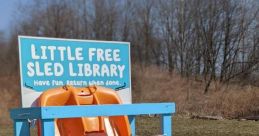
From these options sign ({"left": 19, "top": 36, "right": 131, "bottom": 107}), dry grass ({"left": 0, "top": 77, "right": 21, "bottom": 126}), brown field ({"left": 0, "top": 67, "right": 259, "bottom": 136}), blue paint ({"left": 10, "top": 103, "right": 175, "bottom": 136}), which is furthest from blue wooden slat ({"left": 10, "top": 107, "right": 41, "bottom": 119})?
dry grass ({"left": 0, "top": 77, "right": 21, "bottom": 126})

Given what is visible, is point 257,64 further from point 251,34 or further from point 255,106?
point 255,106

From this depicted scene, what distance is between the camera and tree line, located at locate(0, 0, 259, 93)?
38375 millimetres

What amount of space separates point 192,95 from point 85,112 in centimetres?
2685

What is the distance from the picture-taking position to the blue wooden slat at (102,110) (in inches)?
141

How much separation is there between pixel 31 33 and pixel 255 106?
22302mm

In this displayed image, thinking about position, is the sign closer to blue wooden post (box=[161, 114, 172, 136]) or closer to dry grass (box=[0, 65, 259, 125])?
blue wooden post (box=[161, 114, 172, 136])

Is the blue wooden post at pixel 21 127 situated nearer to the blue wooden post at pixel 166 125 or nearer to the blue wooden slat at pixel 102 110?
the blue wooden slat at pixel 102 110

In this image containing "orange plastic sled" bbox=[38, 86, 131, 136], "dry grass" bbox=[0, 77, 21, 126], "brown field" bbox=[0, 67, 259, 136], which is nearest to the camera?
"orange plastic sled" bbox=[38, 86, 131, 136]

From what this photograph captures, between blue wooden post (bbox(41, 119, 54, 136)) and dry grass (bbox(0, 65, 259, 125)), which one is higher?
blue wooden post (bbox(41, 119, 54, 136))

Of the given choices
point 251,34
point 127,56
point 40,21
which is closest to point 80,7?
point 40,21

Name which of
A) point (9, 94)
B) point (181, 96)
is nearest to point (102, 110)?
point (181, 96)

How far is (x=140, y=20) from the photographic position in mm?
40281

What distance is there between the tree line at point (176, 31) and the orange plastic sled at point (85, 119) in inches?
1253

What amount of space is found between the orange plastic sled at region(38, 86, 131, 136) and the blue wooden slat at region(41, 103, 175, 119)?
0.85m
